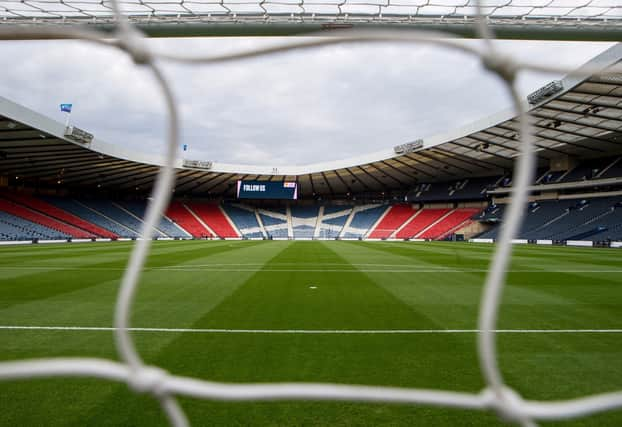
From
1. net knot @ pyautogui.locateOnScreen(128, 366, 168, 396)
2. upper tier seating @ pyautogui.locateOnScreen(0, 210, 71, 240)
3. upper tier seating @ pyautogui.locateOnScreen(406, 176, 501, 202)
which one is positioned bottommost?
upper tier seating @ pyautogui.locateOnScreen(0, 210, 71, 240)

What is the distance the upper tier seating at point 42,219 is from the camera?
33.4 m

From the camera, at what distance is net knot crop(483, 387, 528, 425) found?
1010 mm

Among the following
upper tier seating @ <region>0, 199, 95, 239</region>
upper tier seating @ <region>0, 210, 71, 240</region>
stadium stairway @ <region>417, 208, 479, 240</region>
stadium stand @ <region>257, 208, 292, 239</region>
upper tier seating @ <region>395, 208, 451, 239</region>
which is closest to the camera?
upper tier seating @ <region>0, 210, 71, 240</region>

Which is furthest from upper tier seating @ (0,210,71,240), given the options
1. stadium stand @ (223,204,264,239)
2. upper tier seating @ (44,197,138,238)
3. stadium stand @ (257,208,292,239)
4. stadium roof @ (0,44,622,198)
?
stadium stand @ (257,208,292,239)

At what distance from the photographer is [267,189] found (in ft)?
149

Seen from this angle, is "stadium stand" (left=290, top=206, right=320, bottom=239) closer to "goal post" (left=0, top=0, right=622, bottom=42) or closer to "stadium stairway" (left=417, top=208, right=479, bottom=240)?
"stadium stairway" (left=417, top=208, right=479, bottom=240)

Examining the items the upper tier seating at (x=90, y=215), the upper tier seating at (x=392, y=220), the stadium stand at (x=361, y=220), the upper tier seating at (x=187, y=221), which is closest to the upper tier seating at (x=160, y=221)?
the upper tier seating at (x=187, y=221)

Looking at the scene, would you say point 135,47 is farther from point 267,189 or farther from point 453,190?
point 453,190

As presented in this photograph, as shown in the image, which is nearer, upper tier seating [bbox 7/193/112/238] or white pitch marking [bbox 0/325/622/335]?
white pitch marking [bbox 0/325/622/335]

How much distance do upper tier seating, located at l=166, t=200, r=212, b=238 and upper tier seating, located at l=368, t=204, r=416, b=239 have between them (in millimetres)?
24800

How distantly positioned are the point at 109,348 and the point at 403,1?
233 inches

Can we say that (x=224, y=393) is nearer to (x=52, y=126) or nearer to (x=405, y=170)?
(x=52, y=126)

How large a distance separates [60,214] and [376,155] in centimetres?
3679

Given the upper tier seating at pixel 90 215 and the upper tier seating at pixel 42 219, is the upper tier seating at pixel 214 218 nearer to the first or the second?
the upper tier seating at pixel 90 215
